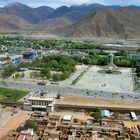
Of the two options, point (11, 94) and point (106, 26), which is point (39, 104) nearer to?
point (11, 94)

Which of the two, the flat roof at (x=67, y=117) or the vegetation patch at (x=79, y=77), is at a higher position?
the flat roof at (x=67, y=117)

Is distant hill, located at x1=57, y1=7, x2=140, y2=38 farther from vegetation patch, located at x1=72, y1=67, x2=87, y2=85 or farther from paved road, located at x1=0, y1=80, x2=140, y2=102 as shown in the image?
paved road, located at x1=0, y1=80, x2=140, y2=102

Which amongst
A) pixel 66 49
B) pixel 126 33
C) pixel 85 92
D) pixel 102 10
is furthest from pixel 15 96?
pixel 102 10

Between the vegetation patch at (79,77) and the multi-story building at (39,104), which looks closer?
the multi-story building at (39,104)

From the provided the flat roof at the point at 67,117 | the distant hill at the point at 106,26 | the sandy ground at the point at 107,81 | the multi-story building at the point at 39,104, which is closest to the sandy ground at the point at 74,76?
the sandy ground at the point at 107,81

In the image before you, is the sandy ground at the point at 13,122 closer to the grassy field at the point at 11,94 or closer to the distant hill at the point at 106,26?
the grassy field at the point at 11,94

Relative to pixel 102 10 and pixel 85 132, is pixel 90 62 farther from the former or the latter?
pixel 102 10

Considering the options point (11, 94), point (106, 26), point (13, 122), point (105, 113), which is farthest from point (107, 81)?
point (106, 26)
